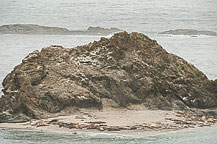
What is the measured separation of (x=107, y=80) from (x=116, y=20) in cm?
5209

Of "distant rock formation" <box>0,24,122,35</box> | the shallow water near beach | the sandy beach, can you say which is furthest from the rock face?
"distant rock formation" <box>0,24,122,35</box>

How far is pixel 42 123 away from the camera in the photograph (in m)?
11.8

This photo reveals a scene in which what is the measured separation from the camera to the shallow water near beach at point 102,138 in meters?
10.3

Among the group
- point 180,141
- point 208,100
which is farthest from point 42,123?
point 208,100

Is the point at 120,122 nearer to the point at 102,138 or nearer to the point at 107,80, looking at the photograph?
the point at 102,138

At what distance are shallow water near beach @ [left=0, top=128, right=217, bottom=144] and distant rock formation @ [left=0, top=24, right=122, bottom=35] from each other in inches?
1674

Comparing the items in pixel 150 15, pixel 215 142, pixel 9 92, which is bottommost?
pixel 215 142

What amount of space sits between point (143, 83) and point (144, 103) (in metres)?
0.49

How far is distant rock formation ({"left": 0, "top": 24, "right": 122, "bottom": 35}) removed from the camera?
53.8m

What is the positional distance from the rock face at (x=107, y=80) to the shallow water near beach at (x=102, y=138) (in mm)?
1568

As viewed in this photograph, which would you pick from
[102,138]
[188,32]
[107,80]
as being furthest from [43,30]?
[102,138]

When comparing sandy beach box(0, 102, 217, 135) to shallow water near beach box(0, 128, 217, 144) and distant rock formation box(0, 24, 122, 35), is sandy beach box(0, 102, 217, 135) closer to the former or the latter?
shallow water near beach box(0, 128, 217, 144)

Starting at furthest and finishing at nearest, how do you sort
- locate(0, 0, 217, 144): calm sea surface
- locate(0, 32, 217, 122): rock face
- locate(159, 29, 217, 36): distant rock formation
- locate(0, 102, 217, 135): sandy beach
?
locate(159, 29, 217, 36): distant rock formation < locate(0, 0, 217, 144): calm sea surface < locate(0, 32, 217, 122): rock face < locate(0, 102, 217, 135): sandy beach

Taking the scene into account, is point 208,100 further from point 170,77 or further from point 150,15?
point 150,15
